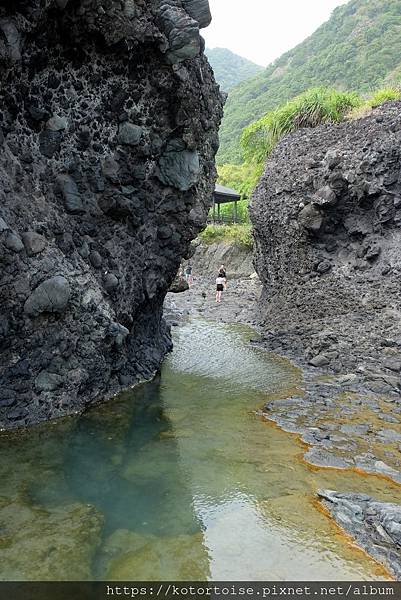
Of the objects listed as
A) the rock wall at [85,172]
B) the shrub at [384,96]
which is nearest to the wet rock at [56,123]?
the rock wall at [85,172]

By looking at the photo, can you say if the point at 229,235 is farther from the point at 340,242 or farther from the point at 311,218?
the point at 340,242

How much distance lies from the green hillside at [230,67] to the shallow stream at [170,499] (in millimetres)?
142644

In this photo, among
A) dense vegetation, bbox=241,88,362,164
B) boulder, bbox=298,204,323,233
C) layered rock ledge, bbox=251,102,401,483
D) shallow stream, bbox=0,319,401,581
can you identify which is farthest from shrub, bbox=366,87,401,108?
shallow stream, bbox=0,319,401,581

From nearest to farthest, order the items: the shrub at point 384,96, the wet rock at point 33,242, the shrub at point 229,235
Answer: the wet rock at point 33,242, the shrub at point 384,96, the shrub at point 229,235

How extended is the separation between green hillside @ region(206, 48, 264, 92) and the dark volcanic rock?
475ft

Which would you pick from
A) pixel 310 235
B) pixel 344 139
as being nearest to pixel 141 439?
pixel 310 235

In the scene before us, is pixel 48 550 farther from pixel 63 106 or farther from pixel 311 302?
pixel 311 302

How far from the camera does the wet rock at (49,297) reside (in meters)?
9.11

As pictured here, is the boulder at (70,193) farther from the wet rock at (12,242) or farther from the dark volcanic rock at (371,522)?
the dark volcanic rock at (371,522)

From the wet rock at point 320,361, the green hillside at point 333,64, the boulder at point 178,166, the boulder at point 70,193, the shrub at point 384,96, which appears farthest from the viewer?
the green hillside at point 333,64

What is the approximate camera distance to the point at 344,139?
16.1m

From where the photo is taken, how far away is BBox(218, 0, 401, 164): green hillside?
66438 millimetres

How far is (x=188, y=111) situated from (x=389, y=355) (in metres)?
7.22

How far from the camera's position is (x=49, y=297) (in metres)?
9.22
